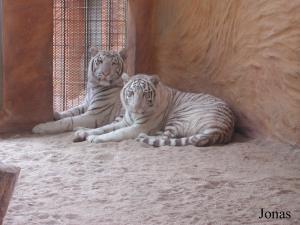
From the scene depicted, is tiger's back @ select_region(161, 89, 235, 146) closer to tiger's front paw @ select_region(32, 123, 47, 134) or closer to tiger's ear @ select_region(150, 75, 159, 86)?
tiger's ear @ select_region(150, 75, 159, 86)

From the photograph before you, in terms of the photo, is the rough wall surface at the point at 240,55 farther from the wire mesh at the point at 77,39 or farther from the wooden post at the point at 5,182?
the wooden post at the point at 5,182

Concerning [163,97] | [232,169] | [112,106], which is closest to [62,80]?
[112,106]

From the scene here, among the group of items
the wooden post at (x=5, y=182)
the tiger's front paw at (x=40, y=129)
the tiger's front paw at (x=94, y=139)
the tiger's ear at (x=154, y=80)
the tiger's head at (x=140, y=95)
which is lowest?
the tiger's front paw at (x=40, y=129)

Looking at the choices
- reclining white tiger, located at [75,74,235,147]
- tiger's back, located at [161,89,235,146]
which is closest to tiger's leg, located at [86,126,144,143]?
reclining white tiger, located at [75,74,235,147]

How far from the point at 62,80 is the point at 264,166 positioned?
410cm

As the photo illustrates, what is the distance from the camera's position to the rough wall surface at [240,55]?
4664 millimetres

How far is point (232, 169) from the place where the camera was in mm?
4062

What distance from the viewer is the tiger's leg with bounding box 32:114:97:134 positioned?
18.4 feet

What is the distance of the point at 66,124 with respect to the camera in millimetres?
5707

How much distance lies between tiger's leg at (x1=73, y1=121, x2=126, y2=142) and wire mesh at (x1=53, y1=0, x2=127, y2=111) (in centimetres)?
201

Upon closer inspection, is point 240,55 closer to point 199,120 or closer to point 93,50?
point 199,120

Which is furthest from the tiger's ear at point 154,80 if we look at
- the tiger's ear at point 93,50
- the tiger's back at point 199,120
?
the tiger's ear at point 93,50

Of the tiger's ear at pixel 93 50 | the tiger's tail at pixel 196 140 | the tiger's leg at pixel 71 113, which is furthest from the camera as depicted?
the tiger's ear at pixel 93 50

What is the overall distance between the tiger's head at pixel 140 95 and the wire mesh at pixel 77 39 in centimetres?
206
